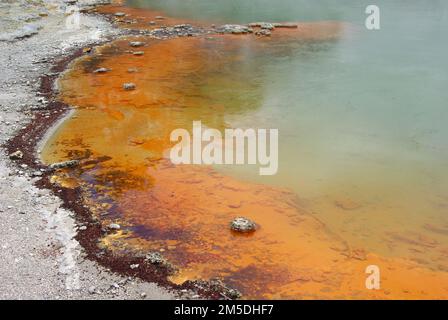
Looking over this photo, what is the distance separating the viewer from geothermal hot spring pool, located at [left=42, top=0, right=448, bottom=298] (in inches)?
281

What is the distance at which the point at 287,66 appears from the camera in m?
18.2

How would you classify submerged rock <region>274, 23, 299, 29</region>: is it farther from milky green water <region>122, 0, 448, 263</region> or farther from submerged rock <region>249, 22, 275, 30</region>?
milky green water <region>122, 0, 448, 263</region>

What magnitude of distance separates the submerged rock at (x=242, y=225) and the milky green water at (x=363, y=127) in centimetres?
137

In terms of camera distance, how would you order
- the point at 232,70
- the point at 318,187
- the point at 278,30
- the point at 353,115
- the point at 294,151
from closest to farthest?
the point at 318,187
the point at 294,151
the point at 353,115
the point at 232,70
the point at 278,30

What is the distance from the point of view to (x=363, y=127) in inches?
488

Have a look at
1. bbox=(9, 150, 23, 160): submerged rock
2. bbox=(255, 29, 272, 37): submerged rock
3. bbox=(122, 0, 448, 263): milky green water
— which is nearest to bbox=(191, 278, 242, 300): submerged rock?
bbox=(122, 0, 448, 263): milky green water

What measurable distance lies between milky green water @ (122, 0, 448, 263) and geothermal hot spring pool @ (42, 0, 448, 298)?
46mm

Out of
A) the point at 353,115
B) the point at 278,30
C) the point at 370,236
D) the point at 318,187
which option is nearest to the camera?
the point at 370,236

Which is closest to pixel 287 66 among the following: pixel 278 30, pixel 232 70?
pixel 232 70

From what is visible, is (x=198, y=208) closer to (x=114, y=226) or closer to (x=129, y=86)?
(x=114, y=226)

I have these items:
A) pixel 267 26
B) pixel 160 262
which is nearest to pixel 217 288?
pixel 160 262

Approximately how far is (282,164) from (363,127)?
3513 millimetres

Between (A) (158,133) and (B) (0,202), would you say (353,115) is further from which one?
(B) (0,202)
